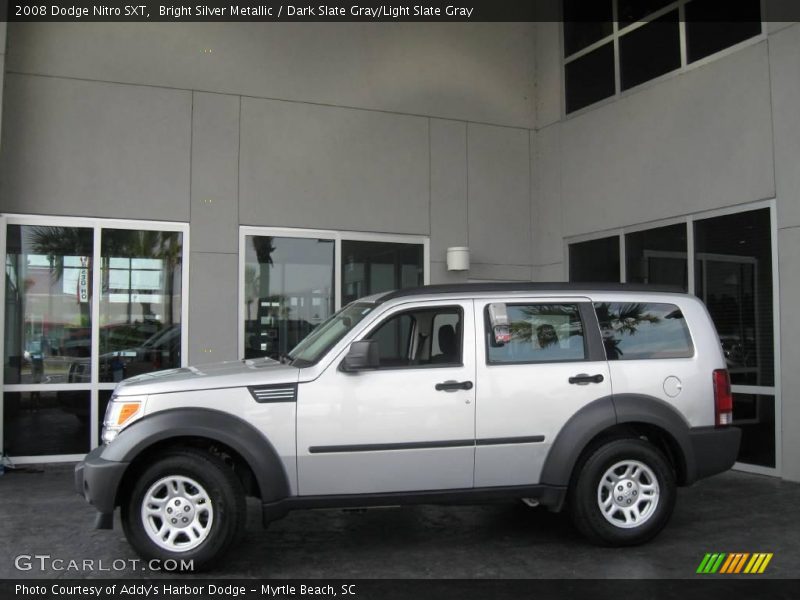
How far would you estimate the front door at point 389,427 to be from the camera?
4.86 m

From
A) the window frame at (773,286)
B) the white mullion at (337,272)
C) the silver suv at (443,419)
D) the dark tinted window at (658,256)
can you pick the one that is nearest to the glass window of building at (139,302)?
the white mullion at (337,272)

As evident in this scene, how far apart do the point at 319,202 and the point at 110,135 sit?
2643mm

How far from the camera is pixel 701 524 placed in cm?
591

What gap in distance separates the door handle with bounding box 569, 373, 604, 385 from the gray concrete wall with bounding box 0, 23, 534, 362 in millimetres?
5122

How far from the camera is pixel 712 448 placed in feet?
Answer: 17.4

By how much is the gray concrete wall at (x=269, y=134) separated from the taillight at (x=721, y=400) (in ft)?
17.0

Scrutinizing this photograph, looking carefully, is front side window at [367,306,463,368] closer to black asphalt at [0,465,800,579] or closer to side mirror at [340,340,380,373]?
side mirror at [340,340,380,373]

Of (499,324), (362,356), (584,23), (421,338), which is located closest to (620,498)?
(499,324)

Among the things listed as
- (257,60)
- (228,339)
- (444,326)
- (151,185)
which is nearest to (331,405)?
(444,326)

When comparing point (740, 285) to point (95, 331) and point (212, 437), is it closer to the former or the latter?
point (212, 437)

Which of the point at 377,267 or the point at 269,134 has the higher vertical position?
the point at 269,134

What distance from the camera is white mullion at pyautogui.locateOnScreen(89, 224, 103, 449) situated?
8.61 m

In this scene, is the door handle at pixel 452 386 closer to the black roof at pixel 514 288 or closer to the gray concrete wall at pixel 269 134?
the black roof at pixel 514 288

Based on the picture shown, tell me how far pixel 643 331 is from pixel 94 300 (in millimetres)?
6274
